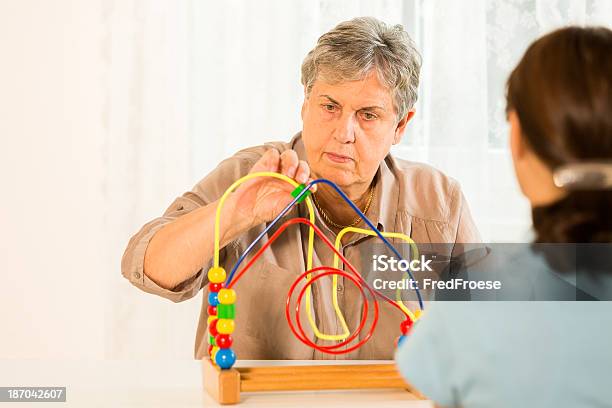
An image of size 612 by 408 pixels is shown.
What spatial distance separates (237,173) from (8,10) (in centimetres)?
121

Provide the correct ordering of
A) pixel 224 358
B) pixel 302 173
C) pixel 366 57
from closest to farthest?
pixel 224 358, pixel 302 173, pixel 366 57

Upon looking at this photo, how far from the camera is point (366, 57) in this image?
1.59m

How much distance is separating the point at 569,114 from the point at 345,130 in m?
0.81

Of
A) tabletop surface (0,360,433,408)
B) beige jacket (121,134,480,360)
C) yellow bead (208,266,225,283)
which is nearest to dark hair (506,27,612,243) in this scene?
tabletop surface (0,360,433,408)

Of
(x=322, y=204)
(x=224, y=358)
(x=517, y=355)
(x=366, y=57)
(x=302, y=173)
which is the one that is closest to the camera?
(x=517, y=355)

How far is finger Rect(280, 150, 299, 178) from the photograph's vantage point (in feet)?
4.59

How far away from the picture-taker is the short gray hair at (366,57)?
1587 millimetres

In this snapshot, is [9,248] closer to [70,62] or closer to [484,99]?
[70,62]

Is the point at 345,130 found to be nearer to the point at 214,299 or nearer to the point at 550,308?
the point at 214,299

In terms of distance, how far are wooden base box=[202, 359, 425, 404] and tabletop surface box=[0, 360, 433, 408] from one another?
15 mm

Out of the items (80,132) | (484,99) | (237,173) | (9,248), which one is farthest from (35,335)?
(484,99)

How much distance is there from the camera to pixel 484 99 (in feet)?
8.01

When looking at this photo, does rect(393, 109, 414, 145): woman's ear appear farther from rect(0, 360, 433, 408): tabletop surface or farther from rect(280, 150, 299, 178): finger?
rect(0, 360, 433, 408): tabletop surface
